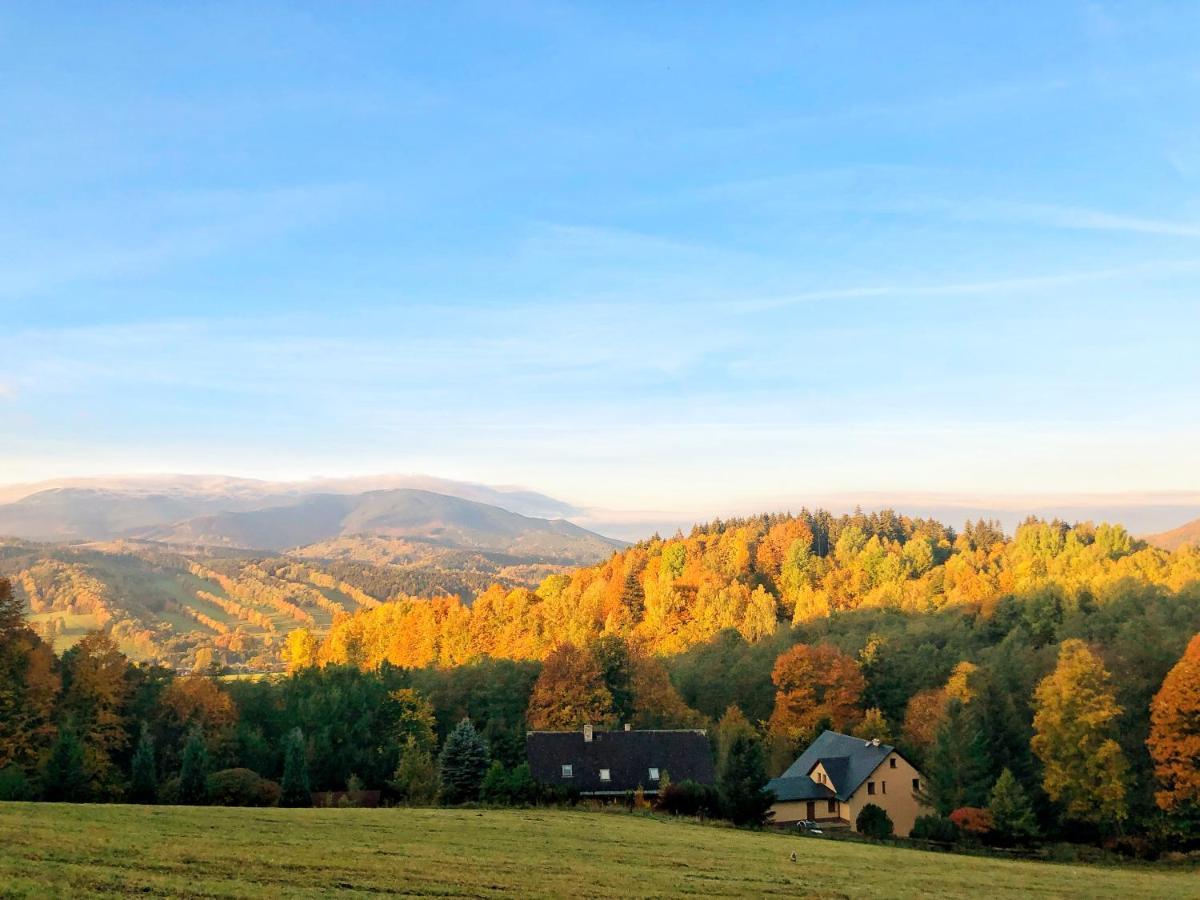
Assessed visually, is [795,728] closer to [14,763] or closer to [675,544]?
[14,763]

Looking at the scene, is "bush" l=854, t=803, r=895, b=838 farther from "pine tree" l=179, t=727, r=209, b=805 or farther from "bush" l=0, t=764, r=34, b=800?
"bush" l=0, t=764, r=34, b=800

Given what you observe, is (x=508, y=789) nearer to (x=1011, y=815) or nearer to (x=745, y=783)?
(x=745, y=783)

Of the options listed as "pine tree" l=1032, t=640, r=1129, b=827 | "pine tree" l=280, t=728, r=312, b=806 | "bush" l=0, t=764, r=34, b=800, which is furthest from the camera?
"pine tree" l=1032, t=640, r=1129, b=827

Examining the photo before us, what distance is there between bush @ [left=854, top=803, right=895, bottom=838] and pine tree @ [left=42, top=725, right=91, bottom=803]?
A: 40441 millimetres

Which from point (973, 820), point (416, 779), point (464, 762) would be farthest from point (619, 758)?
point (973, 820)

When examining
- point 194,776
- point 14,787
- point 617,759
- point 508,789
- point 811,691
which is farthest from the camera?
point 811,691

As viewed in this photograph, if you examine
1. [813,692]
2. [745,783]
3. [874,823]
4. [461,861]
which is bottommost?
[874,823]

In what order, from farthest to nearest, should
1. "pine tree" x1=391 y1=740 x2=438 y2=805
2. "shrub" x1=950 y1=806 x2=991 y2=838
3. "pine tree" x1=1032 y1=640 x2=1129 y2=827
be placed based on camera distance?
"pine tree" x1=391 y1=740 x2=438 y2=805 → "pine tree" x1=1032 y1=640 x2=1129 y2=827 → "shrub" x1=950 y1=806 x2=991 y2=838

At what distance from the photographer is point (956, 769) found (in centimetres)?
6000

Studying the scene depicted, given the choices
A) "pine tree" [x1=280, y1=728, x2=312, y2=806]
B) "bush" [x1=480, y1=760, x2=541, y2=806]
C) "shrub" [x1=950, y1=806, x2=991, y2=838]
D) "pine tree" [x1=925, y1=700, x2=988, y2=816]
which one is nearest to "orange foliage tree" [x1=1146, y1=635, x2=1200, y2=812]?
"pine tree" [x1=925, y1=700, x2=988, y2=816]

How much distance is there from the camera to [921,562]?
160375 millimetres

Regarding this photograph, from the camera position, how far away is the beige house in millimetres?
61812

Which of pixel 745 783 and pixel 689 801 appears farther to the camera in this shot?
pixel 689 801

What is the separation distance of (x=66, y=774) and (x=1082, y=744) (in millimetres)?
55348
